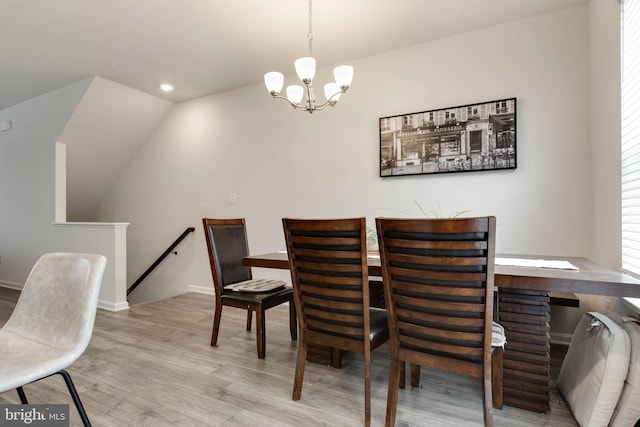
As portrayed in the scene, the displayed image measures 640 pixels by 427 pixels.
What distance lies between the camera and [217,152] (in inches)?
177

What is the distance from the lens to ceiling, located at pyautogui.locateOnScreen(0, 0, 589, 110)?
259 centimetres

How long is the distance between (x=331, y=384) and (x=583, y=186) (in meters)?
2.36

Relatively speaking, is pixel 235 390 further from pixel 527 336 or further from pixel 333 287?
pixel 527 336

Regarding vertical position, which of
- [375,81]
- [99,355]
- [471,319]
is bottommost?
[99,355]

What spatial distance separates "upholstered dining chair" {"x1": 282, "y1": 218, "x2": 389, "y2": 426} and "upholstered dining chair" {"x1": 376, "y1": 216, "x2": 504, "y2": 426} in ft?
0.44

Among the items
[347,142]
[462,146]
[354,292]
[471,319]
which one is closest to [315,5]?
[347,142]

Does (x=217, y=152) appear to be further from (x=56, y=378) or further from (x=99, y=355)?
(x=56, y=378)

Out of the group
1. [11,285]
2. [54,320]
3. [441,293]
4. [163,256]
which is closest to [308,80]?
[441,293]

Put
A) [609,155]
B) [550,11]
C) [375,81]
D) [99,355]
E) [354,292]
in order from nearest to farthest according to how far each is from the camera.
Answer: [354,292]
[609,155]
[99,355]
[550,11]
[375,81]

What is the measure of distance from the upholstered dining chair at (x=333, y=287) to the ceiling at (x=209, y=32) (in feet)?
6.19

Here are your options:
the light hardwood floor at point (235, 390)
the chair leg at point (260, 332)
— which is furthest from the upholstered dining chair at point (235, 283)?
the light hardwood floor at point (235, 390)

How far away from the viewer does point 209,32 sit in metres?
2.95

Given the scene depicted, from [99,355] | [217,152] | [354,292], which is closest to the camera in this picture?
[354,292]

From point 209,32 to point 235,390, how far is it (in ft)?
9.19
